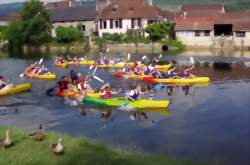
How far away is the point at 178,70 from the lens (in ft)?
136

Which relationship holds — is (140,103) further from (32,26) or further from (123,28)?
(32,26)

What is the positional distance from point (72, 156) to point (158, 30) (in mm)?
51149

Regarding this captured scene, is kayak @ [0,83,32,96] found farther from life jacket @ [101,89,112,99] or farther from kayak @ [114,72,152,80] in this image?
kayak @ [114,72,152,80]


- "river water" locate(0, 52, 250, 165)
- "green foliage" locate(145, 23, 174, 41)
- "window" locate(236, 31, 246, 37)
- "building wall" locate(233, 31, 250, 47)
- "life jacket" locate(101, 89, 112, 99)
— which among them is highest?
"green foliage" locate(145, 23, 174, 41)

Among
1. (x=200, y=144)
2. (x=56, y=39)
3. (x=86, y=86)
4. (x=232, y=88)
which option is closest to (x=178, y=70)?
(x=232, y=88)

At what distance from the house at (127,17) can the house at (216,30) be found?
5.14m

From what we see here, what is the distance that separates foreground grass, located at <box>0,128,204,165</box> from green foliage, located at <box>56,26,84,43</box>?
5458 cm

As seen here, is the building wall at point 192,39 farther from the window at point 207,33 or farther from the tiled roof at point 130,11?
the tiled roof at point 130,11

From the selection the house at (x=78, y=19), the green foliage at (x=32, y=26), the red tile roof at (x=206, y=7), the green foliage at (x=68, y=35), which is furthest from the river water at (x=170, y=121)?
the red tile roof at (x=206, y=7)

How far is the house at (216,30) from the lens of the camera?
206ft

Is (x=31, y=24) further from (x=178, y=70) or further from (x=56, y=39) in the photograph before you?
(x=178, y=70)

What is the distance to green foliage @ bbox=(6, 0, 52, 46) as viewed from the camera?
71.3 m

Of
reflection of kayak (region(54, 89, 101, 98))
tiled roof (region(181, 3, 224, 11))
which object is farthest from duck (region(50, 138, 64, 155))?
tiled roof (region(181, 3, 224, 11))

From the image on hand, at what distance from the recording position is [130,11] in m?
69.7
